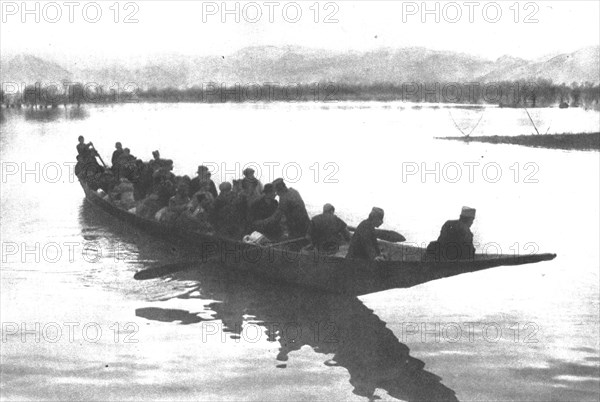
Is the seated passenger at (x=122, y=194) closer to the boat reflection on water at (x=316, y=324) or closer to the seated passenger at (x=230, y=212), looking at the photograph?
the boat reflection on water at (x=316, y=324)

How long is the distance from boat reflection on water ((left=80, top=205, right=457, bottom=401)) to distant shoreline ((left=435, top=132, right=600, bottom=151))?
107ft

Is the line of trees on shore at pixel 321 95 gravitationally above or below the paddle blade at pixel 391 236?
above

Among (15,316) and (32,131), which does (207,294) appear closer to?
(15,316)

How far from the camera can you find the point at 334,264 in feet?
39.1

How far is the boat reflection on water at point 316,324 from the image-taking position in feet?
32.1

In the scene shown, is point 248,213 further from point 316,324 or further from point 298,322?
point 316,324

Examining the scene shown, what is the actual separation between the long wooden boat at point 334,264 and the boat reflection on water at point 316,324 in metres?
0.38

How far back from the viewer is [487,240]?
18.8 m

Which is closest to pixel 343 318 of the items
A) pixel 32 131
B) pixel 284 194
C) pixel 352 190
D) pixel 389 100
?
pixel 284 194

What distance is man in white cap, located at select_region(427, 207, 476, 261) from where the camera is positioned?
36.5 feet

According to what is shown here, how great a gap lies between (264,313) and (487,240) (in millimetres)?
8206

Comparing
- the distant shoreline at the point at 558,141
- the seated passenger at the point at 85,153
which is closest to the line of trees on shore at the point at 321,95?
the distant shoreline at the point at 558,141

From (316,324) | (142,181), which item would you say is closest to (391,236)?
(316,324)

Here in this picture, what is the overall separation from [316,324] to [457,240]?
273cm
